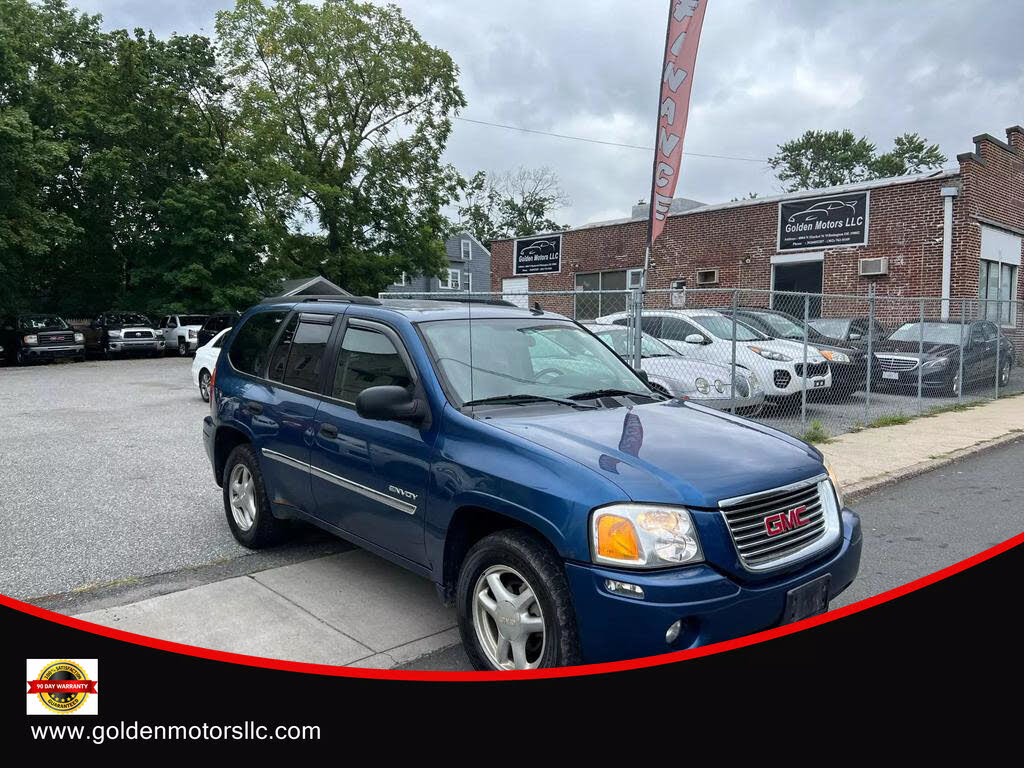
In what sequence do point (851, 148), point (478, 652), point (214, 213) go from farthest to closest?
point (851, 148), point (214, 213), point (478, 652)

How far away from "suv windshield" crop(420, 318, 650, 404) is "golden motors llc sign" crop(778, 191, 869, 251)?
17449mm

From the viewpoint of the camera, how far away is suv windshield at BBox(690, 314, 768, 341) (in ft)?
39.3

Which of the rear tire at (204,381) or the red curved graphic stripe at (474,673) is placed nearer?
the red curved graphic stripe at (474,673)

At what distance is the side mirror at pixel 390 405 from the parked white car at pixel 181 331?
28.2 m

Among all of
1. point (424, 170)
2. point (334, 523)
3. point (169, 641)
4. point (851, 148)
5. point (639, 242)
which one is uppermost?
point (851, 148)

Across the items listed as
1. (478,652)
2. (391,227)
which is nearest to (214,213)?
(391,227)

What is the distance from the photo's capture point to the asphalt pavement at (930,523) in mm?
4926

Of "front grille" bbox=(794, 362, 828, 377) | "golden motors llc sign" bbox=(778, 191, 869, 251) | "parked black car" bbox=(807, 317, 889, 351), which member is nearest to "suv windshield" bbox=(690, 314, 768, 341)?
"front grille" bbox=(794, 362, 828, 377)

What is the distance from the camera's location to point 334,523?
4.48 meters

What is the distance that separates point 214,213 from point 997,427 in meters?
29.3

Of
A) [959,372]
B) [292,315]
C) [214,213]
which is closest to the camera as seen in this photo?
[292,315]

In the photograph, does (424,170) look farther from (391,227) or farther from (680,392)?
(680,392)

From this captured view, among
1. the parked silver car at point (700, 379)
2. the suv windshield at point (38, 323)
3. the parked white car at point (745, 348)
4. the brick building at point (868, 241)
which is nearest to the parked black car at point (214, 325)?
the suv windshield at point (38, 323)

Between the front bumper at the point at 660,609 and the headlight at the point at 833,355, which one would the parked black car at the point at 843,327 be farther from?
the front bumper at the point at 660,609
